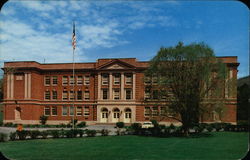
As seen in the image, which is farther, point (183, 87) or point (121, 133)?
point (121, 133)

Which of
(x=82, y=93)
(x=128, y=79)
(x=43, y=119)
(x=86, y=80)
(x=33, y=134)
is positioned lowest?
(x=43, y=119)

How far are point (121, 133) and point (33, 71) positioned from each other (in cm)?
2812

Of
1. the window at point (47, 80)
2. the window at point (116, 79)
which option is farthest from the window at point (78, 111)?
the window at point (116, 79)

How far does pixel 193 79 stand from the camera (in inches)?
1008

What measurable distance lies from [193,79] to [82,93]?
94.2ft

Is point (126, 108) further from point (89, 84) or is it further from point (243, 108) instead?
point (243, 108)

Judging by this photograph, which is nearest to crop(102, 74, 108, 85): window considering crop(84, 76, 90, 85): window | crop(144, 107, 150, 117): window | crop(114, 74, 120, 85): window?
crop(114, 74, 120, 85): window

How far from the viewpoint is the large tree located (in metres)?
25.5

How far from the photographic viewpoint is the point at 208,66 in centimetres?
2520

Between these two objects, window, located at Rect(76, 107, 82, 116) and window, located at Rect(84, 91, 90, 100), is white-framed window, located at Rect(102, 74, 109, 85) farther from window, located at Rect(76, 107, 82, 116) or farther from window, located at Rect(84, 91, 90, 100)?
window, located at Rect(76, 107, 82, 116)

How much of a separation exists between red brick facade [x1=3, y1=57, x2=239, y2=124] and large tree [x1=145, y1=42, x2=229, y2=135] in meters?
19.3

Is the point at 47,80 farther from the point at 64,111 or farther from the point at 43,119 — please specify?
the point at 43,119

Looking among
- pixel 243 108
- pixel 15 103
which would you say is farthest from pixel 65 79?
pixel 243 108

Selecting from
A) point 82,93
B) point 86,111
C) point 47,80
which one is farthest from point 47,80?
point 86,111
